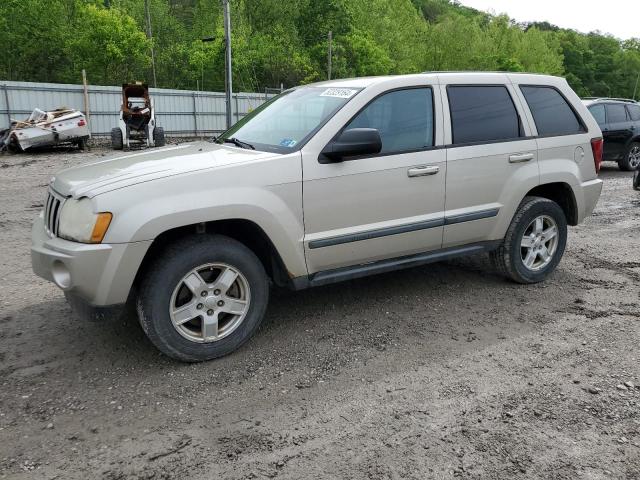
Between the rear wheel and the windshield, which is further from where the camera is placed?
the rear wheel

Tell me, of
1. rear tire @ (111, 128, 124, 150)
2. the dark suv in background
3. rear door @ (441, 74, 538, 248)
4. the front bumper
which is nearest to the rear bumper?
rear door @ (441, 74, 538, 248)

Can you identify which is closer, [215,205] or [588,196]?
[215,205]

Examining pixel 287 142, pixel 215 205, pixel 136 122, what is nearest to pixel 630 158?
pixel 287 142

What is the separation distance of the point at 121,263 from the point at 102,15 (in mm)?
36011

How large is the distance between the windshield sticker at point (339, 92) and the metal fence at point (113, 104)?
20.4 metres

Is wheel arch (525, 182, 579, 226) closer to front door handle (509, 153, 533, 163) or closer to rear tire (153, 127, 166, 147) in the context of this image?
front door handle (509, 153, 533, 163)

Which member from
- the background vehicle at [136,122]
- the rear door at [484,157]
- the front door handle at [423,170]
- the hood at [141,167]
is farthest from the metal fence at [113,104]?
the front door handle at [423,170]

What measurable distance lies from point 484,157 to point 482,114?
0.39 meters

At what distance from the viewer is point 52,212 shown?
145 inches

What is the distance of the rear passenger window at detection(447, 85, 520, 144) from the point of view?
15.1 ft

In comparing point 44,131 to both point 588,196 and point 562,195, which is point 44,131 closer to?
point 562,195

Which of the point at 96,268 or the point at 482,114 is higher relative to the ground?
the point at 482,114

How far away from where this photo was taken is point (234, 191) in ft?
11.8

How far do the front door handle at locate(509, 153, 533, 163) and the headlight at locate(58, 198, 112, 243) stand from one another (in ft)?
10.8
